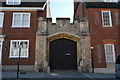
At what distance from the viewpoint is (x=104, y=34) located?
11.3 m

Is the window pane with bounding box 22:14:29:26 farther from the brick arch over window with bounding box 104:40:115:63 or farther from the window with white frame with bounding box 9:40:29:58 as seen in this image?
the brick arch over window with bounding box 104:40:115:63

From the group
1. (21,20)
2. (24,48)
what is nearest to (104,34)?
(24,48)

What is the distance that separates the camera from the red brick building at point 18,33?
36.2 ft

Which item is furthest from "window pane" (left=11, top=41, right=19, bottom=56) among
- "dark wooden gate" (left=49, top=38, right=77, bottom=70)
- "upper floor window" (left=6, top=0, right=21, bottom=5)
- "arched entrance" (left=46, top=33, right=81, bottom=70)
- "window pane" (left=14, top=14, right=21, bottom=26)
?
"upper floor window" (left=6, top=0, right=21, bottom=5)

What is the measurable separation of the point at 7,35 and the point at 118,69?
10.4 metres

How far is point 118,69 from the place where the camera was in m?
6.62

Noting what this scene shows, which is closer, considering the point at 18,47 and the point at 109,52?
the point at 109,52

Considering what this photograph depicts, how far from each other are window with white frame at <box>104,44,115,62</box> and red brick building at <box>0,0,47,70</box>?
7327 mm

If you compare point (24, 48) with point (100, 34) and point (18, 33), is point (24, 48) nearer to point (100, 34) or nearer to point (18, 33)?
point (18, 33)

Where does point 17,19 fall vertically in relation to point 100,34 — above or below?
above

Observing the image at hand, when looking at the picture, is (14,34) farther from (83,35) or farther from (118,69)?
(118,69)

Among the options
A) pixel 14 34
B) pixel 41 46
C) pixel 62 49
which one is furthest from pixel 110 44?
pixel 14 34

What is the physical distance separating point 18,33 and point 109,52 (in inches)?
373

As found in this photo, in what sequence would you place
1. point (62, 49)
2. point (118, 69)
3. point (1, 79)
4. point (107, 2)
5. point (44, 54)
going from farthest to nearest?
point (107, 2) < point (62, 49) < point (44, 54) < point (1, 79) < point (118, 69)
